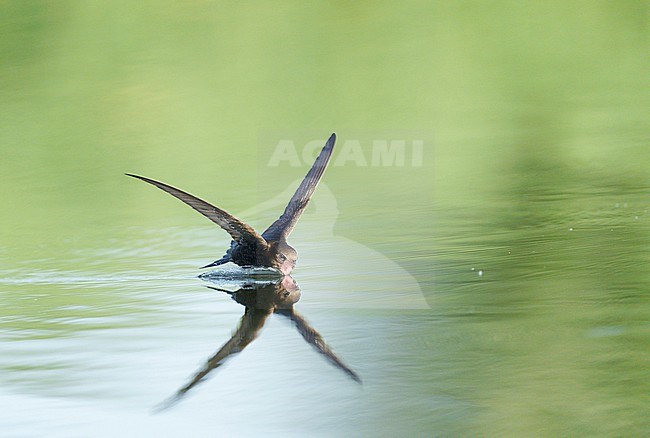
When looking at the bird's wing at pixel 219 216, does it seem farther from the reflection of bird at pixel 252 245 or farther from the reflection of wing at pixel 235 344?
the reflection of wing at pixel 235 344

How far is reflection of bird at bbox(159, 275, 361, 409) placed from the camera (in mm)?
3045

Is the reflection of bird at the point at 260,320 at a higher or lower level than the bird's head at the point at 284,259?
lower

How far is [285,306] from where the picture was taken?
3840mm

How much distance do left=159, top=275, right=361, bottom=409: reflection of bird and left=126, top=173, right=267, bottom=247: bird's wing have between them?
187 mm

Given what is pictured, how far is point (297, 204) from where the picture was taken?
16.1 feet

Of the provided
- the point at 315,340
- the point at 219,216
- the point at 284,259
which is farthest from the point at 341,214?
the point at 315,340

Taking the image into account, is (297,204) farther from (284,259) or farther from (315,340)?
(315,340)

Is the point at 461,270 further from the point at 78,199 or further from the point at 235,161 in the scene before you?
the point at 235,161

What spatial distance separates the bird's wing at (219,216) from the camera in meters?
3.75

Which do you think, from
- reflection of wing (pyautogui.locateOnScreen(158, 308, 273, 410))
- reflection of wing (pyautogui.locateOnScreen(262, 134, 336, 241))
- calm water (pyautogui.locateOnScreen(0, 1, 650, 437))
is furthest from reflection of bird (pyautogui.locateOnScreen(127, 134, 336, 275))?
reflection of wing (pyautogui.locateOnScreen(158, 308, 273, 410))

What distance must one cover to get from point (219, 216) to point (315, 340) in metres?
0.84

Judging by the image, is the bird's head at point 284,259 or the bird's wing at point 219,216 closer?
the bird's wing at point 219,216

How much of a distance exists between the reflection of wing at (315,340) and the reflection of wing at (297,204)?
957 millimetres

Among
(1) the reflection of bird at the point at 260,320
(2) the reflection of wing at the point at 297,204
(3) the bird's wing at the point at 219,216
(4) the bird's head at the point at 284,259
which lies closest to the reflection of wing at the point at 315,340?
(1) the reflection of bird at the point at 260,320
